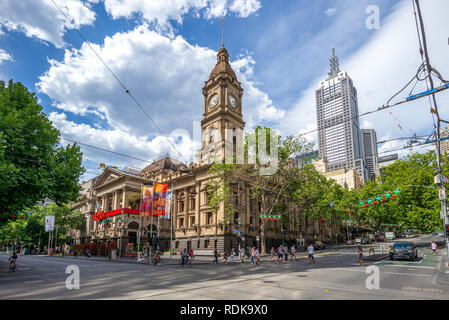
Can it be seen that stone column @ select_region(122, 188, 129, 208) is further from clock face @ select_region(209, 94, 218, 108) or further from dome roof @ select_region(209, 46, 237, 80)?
dome roof @ select_region(209, 46, 237, 80)

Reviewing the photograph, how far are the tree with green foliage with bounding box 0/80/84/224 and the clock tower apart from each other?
100ft

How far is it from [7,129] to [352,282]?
19.8 metres

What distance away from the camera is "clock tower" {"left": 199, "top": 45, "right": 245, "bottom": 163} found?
50109 millimetres

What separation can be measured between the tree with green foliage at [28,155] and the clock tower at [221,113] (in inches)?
1202

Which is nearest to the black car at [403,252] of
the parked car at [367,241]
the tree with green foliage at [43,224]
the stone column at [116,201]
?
the parked car at [367,241]

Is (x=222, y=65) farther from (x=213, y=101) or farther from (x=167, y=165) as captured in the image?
(x=167, y=165)

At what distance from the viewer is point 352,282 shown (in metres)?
14.1

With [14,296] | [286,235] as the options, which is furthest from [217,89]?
[14,296]

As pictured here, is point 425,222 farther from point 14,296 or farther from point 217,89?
point 14,296

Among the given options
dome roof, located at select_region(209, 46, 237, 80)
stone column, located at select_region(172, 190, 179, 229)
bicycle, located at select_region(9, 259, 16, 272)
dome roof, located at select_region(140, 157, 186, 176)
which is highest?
dome roof, located at select_region(209, 46, 237, 80)

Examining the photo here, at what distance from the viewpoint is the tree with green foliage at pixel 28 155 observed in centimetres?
1563

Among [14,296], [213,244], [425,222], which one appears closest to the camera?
[14,296]

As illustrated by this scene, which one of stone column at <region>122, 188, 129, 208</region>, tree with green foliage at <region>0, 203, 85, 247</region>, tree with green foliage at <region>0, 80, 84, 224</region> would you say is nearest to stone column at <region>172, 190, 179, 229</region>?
stone column at <region>122, 188, 129, 208</region>

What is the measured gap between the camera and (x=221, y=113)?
165 ft
